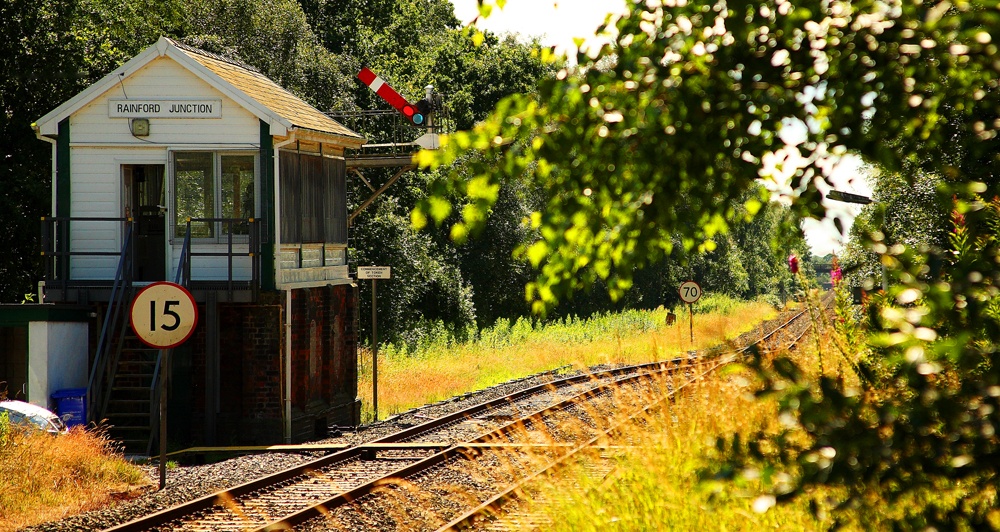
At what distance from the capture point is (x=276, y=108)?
18.2 m

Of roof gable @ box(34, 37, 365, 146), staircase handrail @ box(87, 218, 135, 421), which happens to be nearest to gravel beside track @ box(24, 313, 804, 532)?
staircase handrail @ box(87, 218, 135, 421)

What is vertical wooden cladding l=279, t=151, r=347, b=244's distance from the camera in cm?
1833

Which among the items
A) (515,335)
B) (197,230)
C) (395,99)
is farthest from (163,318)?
(515,335)

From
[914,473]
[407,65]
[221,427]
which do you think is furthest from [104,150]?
[407,65]

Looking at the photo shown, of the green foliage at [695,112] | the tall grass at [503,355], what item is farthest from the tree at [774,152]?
the tall grass at [503,355]

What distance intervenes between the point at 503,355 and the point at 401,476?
1840cm

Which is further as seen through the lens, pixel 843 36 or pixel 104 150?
pixel 104 150

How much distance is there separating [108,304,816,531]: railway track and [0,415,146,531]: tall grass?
142 cm

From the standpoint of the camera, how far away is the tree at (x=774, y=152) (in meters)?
3.30

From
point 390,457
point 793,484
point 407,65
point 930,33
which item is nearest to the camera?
point 793,484

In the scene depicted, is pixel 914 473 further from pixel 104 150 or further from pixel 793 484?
pixel 104 150

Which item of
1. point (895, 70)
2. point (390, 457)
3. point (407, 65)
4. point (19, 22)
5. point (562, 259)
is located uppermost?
point (407, 65)

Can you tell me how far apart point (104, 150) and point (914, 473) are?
16.8 meters

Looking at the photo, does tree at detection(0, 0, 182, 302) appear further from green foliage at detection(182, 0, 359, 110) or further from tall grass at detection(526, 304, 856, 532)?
tall grass at detection(526, 304, 856, 532)
